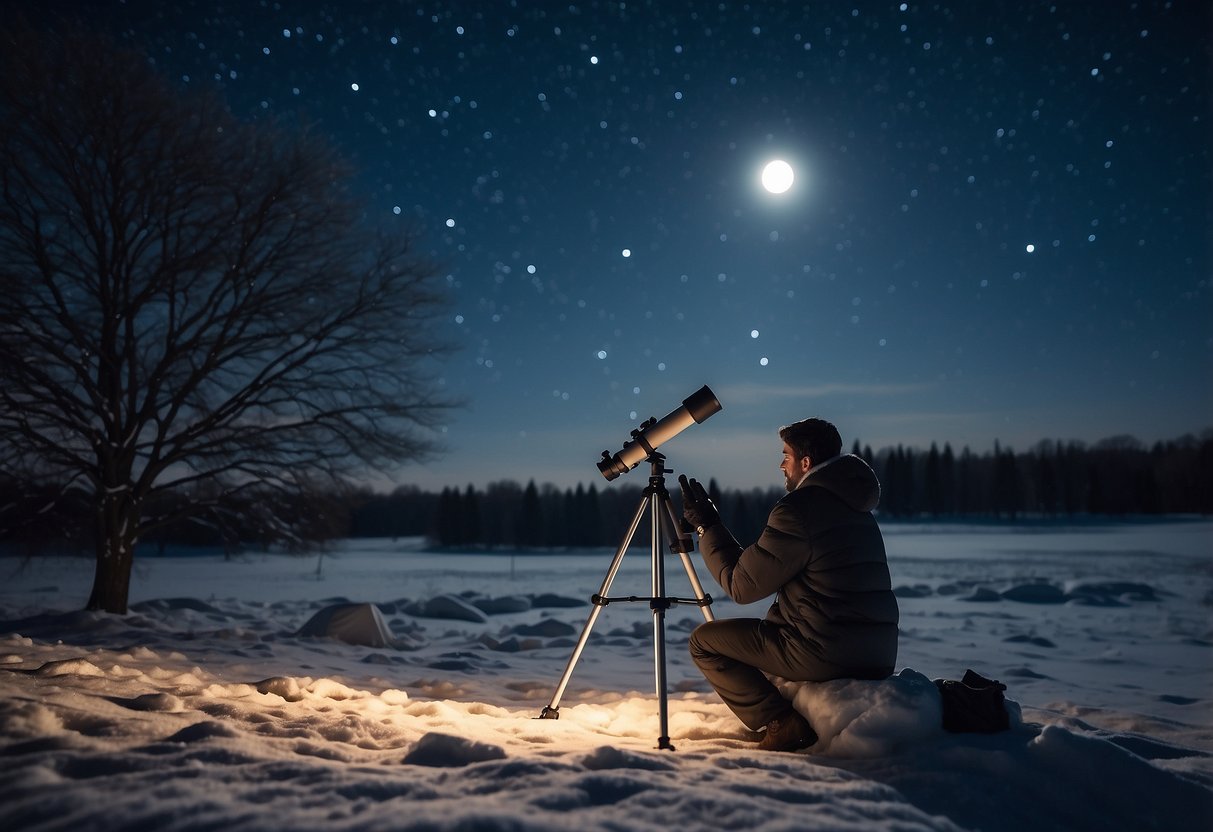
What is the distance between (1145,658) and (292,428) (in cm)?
1101

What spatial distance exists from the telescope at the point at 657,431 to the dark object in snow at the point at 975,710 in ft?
6.03

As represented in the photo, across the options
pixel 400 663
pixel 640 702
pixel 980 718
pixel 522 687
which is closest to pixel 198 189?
pixel 400 663

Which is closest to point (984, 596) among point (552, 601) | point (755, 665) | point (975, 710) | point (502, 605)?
point (552, 601)

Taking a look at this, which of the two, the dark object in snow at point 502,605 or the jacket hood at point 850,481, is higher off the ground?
the jacket hood at point 850,481

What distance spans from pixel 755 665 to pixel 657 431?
138cm

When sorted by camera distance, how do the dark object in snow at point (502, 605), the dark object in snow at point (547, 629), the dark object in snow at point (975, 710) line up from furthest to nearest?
the dark object in snow at point (502, 605) → the dark object in snow at point (547, 629) → the dark object in snow at point (975, 710)

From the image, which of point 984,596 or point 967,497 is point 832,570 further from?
point 967,497

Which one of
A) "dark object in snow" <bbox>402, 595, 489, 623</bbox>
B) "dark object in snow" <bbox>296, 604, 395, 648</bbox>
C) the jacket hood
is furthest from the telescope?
"dark object in snow" <bbox>402, 595, 489, 623</bbox>

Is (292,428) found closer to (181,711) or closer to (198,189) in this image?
(198,189)

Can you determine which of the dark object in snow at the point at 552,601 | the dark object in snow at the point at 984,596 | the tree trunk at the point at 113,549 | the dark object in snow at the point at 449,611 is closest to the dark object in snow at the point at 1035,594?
the dark object in snow at the point at 984,596

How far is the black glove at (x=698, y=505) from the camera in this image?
3623 mm

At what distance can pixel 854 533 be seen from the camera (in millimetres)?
3250

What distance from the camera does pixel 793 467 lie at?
12.1 feet

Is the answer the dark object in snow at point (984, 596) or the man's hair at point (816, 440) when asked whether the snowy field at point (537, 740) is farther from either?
the dark object in snow at point (984, 596)
